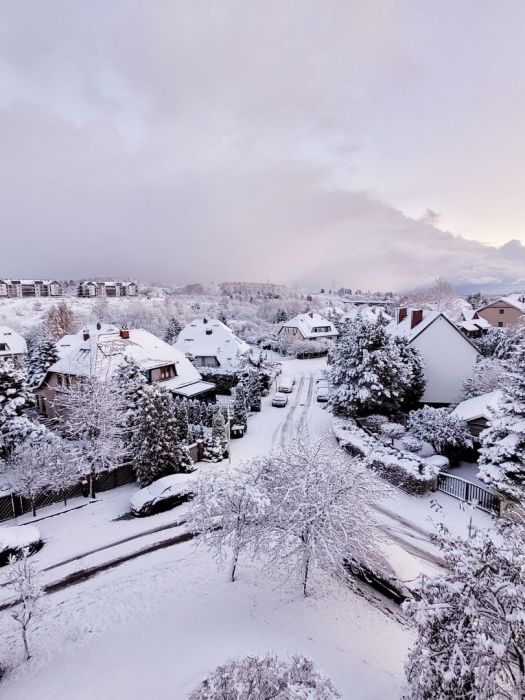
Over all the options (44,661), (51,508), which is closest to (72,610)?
(44,661)

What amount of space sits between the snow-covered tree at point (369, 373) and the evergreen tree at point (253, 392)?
8253 millimetres

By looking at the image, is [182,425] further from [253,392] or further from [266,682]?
[266,682]

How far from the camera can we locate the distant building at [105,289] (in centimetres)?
15025

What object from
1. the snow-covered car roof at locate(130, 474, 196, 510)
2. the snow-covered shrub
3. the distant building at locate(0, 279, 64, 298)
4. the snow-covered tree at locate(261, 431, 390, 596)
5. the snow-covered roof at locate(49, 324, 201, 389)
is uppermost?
the distant building at locate(0, 279, 64, 298)

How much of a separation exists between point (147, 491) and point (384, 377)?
1689 centimetres

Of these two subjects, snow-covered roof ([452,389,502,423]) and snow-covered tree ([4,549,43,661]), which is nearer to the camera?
snow-covered tree ([4,549,43,661])

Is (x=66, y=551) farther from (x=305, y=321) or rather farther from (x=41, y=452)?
(x=305, y=321)

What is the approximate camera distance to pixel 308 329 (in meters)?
64.4

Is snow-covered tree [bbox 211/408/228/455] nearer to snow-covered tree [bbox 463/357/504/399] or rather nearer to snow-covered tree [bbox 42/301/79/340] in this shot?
snow-covered tree [bbox 463/357/504/399]

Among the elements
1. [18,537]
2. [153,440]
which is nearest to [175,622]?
[18,537]

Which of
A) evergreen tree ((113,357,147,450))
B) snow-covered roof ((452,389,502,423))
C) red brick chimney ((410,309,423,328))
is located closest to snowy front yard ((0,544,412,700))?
evergreen tree ((113,357,147,450))

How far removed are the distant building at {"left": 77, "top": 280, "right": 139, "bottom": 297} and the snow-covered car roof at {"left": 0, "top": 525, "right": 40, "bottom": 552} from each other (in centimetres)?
14331

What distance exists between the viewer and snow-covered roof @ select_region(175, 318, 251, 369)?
136 ft

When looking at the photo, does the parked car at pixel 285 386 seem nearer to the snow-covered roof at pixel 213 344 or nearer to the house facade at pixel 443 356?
the snow-covered roof at pixel 213 344
